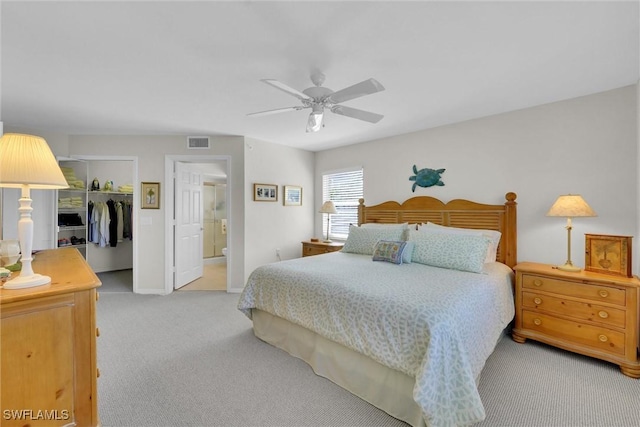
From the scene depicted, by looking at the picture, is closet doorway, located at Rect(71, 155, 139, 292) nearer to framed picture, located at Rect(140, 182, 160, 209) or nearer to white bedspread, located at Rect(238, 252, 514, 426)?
framed picture, located at Rect(140, 182, 160, 209)

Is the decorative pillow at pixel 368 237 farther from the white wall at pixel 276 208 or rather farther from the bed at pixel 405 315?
the white wall at pixel 276 208

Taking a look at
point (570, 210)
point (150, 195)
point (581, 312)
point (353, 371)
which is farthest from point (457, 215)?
point (150, 195)

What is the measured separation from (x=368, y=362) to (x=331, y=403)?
36 cm

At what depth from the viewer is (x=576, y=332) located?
7.63 feet

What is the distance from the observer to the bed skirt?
169cm

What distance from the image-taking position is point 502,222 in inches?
123

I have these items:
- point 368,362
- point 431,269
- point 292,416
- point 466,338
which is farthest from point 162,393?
point 431,269

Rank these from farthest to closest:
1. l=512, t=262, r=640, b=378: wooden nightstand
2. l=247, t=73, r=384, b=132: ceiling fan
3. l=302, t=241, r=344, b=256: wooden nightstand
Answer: l=302, t=241, r=344, b=256: wooden nightstand
l=512, t=262, r=640, b=378: wooden nightstand
l=247, t=73, r=384, b=132: ceiling fan

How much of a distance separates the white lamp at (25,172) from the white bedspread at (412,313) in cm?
161

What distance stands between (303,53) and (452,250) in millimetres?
2194

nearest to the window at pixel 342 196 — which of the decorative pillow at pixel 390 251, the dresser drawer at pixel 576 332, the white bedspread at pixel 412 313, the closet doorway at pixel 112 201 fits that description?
the decorative pillow at pixel 390 251

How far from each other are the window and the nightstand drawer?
263 centimetres

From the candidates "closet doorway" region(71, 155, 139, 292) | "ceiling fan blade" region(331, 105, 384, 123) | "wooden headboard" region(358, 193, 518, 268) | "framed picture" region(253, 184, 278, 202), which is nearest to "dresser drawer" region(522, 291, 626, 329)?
"wooden headboard" region(358, 193, 518, 268)

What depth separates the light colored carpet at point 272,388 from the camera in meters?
1.69
